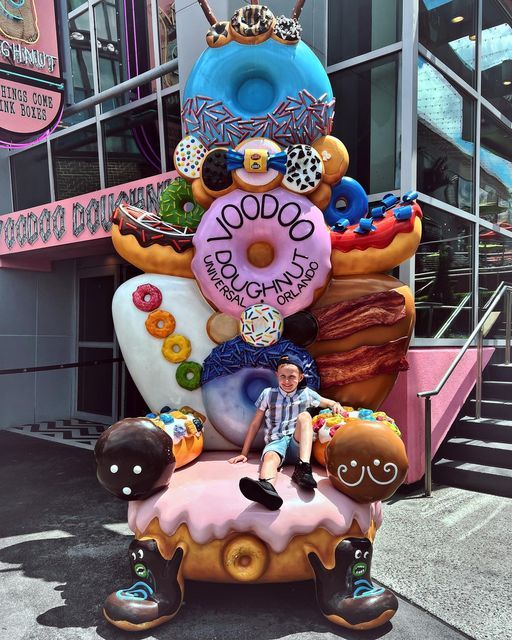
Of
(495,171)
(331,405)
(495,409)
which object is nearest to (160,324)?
(331,405)

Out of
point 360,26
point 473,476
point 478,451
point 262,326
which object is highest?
point 360,26

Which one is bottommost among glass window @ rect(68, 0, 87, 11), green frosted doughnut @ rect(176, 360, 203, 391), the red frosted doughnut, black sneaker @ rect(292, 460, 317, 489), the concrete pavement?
the concrete pavement

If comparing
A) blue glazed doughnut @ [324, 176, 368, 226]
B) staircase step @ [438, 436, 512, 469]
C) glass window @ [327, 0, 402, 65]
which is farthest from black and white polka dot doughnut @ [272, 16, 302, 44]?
staircase step @ [438, 436, 512, 469]

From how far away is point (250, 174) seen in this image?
354 cm

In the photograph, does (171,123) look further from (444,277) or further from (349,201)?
(444,277)

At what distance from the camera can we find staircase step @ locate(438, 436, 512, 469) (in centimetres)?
474

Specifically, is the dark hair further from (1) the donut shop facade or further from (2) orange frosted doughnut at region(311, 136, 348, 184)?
(1) the donut shop facade

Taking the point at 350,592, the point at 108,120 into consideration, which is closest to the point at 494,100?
the point at 108,120

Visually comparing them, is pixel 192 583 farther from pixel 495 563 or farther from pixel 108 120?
pixel 108 120

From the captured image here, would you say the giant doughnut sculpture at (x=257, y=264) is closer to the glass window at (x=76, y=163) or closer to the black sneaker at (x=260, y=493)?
the black sneaker at (x=260, y=493)

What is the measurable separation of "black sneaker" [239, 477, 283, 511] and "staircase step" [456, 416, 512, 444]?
3217mm

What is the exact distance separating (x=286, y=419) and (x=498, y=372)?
363cm

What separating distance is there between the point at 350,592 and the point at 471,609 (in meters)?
0.69

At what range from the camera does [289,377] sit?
10.4ft
